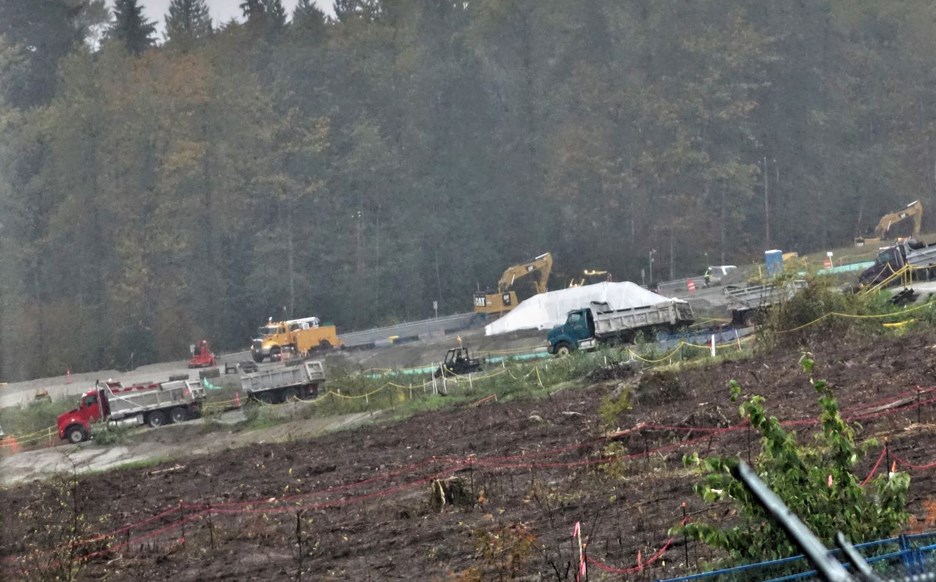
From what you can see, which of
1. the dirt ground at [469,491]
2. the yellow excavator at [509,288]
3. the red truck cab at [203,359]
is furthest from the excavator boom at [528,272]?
the dirt ground at [469,491]

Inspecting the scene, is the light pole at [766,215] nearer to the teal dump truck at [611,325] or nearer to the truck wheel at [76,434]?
the teal dump truck at [611,325]

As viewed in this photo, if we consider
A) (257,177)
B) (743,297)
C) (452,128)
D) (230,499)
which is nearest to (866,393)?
(230,499)

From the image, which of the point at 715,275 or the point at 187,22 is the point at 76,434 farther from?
the point at 715,275

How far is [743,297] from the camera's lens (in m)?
33.8

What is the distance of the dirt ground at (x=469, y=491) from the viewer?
35.9 feet

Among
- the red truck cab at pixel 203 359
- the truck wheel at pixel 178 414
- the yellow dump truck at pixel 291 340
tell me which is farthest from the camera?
the red truck cab at pixel 203 359

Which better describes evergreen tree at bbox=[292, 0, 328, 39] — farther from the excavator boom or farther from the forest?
the excavator boom

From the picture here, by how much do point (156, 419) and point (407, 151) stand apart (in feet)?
94.1

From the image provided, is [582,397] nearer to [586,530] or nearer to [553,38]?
[586,530]

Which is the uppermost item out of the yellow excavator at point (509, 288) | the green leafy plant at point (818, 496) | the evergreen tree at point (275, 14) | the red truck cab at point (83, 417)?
the evergreen tree at point (275, 14)

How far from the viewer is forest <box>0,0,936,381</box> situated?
4831 centimetres

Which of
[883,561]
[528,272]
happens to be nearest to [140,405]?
[528,272]

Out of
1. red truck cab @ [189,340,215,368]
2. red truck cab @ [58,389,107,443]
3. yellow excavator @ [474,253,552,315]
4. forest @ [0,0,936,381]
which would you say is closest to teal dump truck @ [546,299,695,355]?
yellow excavator @ [474,253,552,315]

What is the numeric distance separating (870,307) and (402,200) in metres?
33.5
